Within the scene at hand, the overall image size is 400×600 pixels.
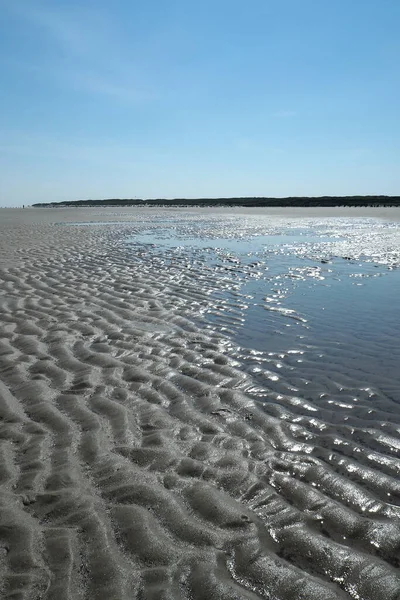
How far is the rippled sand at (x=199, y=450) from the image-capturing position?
2840mm

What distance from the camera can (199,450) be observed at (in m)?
4.28

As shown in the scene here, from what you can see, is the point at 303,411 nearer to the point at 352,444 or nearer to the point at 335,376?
the point at 352,444

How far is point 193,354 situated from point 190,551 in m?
4.03

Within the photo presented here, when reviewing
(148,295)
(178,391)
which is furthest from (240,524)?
(148,295)

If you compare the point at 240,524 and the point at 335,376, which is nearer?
the point at 240,524

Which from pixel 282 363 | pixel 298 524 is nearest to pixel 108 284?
pixel 282 363

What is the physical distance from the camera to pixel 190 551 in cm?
297

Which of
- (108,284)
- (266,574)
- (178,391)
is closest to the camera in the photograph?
(266,574)

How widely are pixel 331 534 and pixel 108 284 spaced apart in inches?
390

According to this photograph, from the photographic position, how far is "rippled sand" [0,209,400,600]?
2.84 meters

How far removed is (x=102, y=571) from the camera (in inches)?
111

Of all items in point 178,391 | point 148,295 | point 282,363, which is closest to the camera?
point 178,391

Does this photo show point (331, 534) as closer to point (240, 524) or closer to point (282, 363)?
point (240, 524)

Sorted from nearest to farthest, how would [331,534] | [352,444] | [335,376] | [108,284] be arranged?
[331,534]
[352,444]
[335,376]
[108,284]
